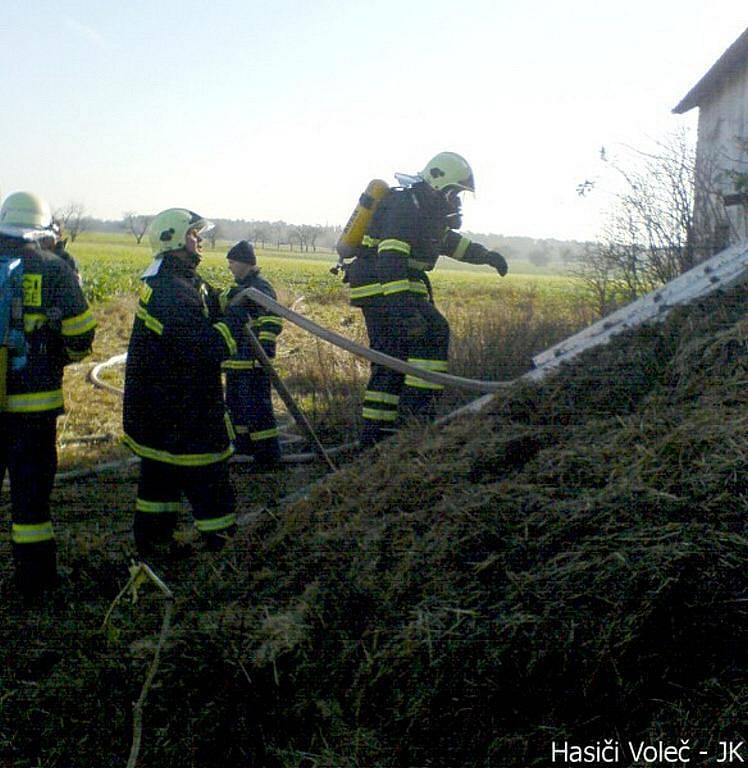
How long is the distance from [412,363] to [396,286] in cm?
56

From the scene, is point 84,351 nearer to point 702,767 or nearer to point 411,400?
point 411,400

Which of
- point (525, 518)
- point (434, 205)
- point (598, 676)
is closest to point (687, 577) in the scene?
point (598, 676)

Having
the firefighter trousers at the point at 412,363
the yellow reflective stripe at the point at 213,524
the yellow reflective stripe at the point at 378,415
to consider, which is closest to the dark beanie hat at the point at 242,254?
the firefighter trousers at the point at 412,363

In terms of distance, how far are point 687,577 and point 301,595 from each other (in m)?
1.37

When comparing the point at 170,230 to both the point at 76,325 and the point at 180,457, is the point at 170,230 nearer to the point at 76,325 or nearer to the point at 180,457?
the point at 76,325

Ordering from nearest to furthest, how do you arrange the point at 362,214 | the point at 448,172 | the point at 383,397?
1. the point at 383,397
2. the point at 448,172
3. the point at 362,214

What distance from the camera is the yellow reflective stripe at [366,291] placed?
6316 mm

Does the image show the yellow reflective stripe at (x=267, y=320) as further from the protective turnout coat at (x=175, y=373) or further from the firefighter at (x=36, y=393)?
the firefighter at (x=36, y=393)

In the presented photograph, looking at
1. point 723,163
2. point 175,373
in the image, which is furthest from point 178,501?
point 723,163

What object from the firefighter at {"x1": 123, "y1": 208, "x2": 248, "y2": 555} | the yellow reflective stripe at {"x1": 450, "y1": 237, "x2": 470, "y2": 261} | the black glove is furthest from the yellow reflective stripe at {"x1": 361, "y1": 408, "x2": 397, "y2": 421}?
the firefighter at {"x1": 123, "y1": 208, "x2": 248, "y2": 555}

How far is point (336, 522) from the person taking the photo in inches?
149

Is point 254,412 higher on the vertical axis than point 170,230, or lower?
lower

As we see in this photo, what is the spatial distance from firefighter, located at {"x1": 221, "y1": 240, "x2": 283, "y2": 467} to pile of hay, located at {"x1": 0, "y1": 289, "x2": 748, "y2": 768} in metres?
2.83

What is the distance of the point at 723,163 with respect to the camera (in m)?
9.67
